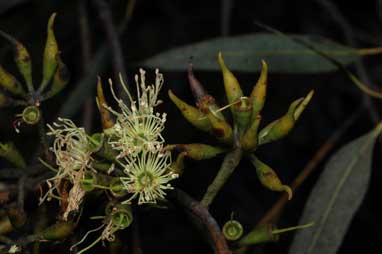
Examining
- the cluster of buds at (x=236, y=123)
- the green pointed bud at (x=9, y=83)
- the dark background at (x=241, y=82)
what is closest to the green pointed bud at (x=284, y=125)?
the cluster of buds at (x=236, y=123)

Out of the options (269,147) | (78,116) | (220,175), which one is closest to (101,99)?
(220,175)

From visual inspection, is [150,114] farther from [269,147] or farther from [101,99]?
[269,147]

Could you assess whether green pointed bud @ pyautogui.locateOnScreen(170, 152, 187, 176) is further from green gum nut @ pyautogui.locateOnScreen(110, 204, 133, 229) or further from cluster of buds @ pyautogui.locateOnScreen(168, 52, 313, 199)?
green gum nut @ pyautogui.locateOnScreen(110, 204, 133, 229)

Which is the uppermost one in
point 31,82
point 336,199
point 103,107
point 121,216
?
point 31,82

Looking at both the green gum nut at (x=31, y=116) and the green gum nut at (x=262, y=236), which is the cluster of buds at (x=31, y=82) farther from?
the green gum nut at (x=262, y=236)

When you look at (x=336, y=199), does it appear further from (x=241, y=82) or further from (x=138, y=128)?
(x=241, y=82)

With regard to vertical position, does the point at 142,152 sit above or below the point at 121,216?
above

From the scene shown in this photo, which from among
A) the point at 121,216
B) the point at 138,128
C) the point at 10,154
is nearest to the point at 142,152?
the point at 138,128

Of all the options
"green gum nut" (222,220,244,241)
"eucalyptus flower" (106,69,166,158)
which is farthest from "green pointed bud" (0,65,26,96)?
"green gum nut" (222,220,244,241)
